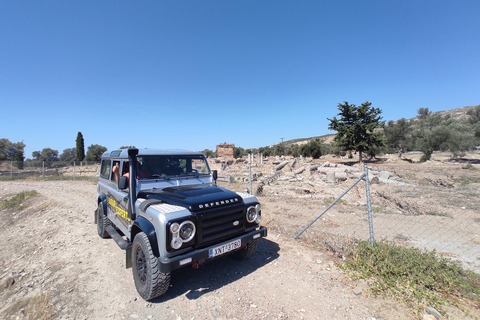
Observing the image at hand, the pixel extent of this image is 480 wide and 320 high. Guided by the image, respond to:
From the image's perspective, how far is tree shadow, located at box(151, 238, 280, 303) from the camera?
348cm

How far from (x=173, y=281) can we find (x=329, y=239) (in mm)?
3564

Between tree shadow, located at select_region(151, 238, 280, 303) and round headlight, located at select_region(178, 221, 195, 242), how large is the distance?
0.94 m

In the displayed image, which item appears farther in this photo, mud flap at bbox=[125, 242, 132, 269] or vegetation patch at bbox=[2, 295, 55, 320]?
mud flap at bbox=[125, 242, 132, 269]

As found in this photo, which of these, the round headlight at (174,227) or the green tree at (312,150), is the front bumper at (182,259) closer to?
the round headlight at (174,227)

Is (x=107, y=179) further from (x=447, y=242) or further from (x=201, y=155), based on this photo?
(x=447, y=242)

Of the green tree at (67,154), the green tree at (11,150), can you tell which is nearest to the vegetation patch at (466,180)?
the green tree at (11,150)

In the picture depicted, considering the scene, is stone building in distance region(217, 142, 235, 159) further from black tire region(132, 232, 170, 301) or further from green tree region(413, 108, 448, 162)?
black tire region(132, 232, 170, 301)

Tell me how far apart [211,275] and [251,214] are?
1.38 meters

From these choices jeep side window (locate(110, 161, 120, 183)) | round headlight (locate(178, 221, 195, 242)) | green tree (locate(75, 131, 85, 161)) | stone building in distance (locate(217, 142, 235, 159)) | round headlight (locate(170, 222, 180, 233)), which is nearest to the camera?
round headlight (locate(170, 222, 180, 233))

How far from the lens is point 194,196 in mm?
3469

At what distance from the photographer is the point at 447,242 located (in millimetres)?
5062

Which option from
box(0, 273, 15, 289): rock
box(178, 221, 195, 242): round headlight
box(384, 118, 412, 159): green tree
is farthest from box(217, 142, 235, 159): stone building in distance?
box(178, 221, 195, 242): round headlight

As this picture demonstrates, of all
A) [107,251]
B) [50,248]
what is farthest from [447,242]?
[50,248]

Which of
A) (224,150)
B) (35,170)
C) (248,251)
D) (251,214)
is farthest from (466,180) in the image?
(224,150)
